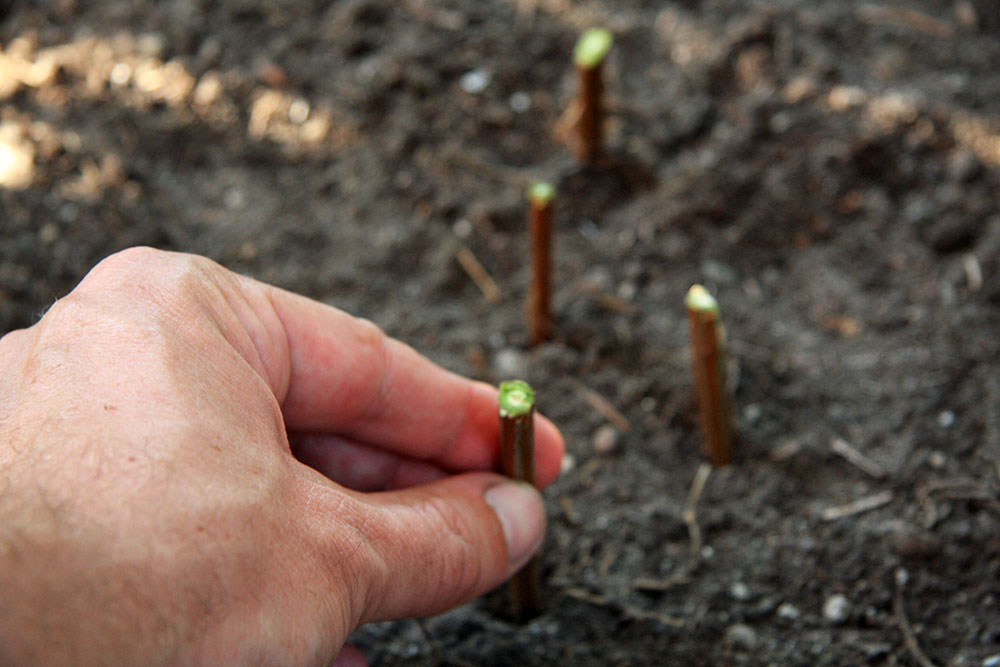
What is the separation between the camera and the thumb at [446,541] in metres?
1.00

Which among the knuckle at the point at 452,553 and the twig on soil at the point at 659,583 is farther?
the twig on soil at the point at 659,583

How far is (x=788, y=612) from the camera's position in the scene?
4.42 ft

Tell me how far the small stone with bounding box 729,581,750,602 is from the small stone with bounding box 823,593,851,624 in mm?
117

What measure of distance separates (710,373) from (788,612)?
0.39 meters

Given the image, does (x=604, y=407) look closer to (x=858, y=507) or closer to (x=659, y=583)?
(x=659, y=583)

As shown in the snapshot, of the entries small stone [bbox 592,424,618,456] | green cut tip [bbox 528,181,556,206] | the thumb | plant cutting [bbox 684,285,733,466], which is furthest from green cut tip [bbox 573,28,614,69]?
the thumb

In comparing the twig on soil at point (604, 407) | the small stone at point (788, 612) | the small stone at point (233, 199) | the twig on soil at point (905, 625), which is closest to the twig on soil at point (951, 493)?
the twig on soil at point (905, 625)

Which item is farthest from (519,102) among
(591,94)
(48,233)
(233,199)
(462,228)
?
(48,233)

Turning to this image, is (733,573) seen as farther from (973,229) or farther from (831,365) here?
(973,229)

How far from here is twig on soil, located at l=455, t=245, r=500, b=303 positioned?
72.9 inches

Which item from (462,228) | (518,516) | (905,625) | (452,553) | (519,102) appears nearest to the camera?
(452,553)

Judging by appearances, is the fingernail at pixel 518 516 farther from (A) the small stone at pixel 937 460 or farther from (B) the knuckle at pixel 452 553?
(A) the small stone at pixel 937 460

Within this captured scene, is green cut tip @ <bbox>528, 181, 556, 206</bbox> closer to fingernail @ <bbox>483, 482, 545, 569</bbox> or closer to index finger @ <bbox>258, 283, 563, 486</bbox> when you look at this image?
index finger @ <bbox>258, 283, 563, 486</bbox>

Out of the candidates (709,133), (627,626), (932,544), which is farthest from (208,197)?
(932,544)
